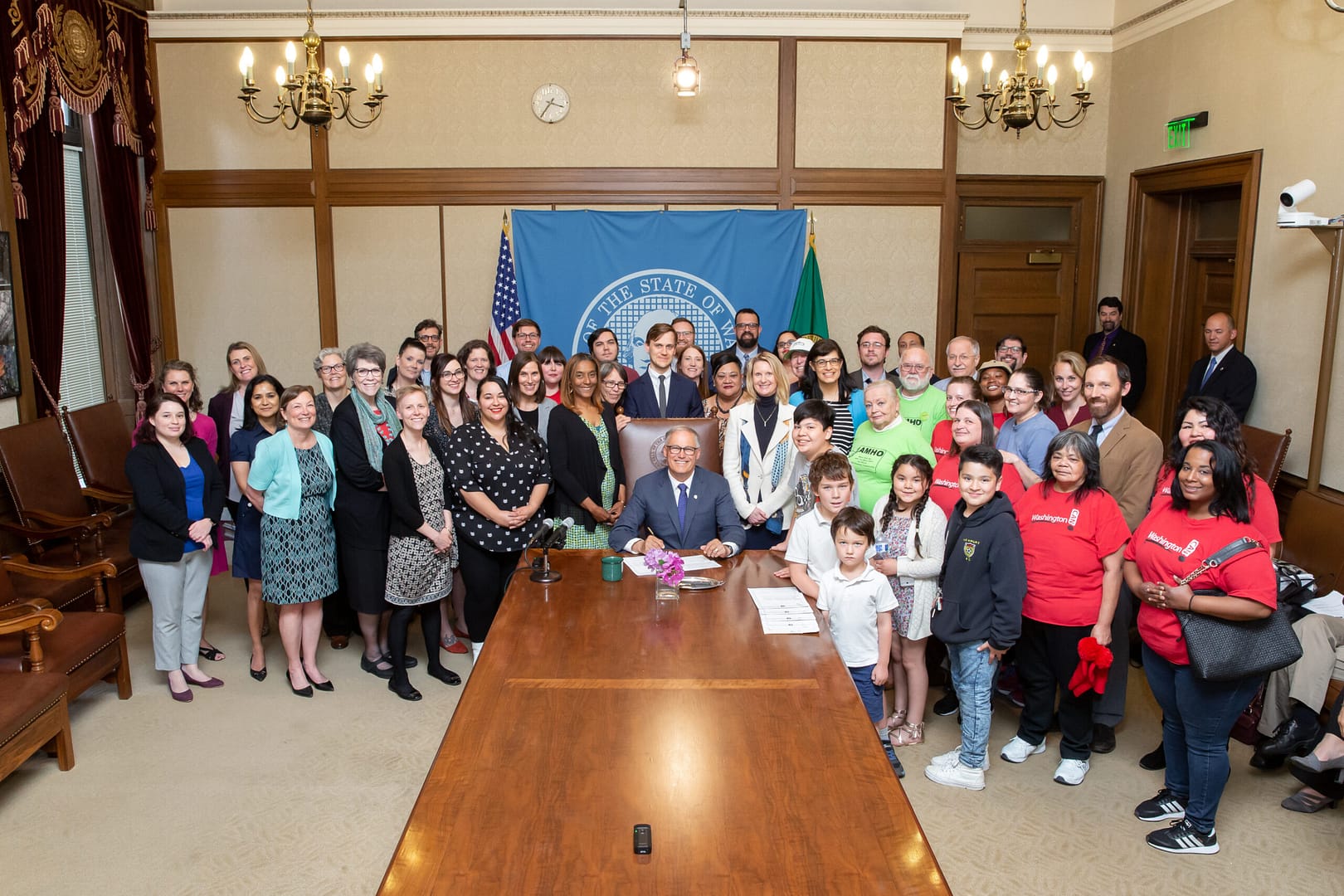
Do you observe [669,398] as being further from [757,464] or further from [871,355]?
[871,355]

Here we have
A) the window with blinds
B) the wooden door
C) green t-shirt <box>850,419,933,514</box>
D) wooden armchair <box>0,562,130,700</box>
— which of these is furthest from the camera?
the wooden door

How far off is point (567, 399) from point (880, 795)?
3.22 meters

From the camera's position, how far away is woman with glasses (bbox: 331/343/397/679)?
15.9 feet

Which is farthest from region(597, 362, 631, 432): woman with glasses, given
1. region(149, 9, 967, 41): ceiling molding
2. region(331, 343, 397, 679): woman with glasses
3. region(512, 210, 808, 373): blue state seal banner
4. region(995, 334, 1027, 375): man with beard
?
region(149, 9, 967, 41): ceiling molding

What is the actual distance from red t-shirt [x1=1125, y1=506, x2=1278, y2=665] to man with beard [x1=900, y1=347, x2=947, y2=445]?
→ 145cm

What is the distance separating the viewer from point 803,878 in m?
2.16

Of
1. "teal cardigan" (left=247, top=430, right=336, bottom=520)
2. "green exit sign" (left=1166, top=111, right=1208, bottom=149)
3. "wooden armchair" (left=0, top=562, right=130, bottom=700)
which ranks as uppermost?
"green exit sign" (left=1166, top=111, right=1208, bottom=149)

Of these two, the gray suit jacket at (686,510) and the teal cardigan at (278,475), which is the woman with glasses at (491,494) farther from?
the teal cardigan at (278,475)

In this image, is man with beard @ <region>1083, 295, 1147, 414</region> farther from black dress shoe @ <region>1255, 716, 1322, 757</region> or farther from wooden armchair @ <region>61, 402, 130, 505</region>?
wooden armchair @ <region>61, 402, 130, 505</region>

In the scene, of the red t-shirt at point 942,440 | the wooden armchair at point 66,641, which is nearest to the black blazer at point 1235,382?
the red t-shirt at point 942,440

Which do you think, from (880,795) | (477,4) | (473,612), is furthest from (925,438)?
(477,4)

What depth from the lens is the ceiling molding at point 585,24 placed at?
7434 millimetres

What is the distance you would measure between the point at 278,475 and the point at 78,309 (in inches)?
120

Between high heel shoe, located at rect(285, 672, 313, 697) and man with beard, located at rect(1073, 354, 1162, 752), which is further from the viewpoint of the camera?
high heel shoe, located at rect(285, 672, 313, 697)
